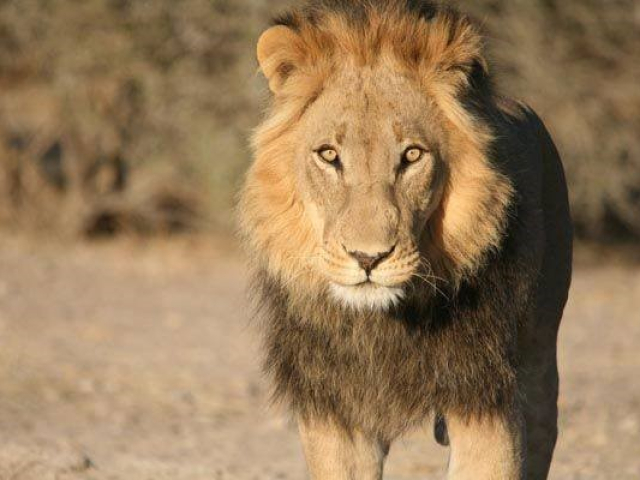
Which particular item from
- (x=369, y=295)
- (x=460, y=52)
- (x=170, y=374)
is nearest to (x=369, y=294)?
(x=369, y=295)

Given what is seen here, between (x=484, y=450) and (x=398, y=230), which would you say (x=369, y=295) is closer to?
(x=398, y=230)

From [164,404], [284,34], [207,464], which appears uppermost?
[284,34]

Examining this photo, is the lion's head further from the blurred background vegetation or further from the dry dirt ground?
the blurred background vegetation

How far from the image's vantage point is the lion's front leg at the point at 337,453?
409cm

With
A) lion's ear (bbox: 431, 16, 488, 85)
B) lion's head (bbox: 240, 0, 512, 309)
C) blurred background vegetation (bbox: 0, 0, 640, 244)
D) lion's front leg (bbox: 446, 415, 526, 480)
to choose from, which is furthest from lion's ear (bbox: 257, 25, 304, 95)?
blurred background vegetation (bbox: 0, 0, 640, 244)

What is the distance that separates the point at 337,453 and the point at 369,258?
818mm

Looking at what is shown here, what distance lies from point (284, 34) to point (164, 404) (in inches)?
167

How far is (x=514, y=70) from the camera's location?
1147cm

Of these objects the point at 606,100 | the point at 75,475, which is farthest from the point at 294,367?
the point at 606,100

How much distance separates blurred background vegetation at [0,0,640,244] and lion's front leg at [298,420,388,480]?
7129mm

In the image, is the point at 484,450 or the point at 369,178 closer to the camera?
the point at 369,178

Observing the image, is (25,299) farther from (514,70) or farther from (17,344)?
(514,70)

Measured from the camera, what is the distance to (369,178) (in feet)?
12.2

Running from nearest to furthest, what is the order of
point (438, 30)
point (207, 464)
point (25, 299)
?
point (438, 30), point (207, 464), point (25, 299)
